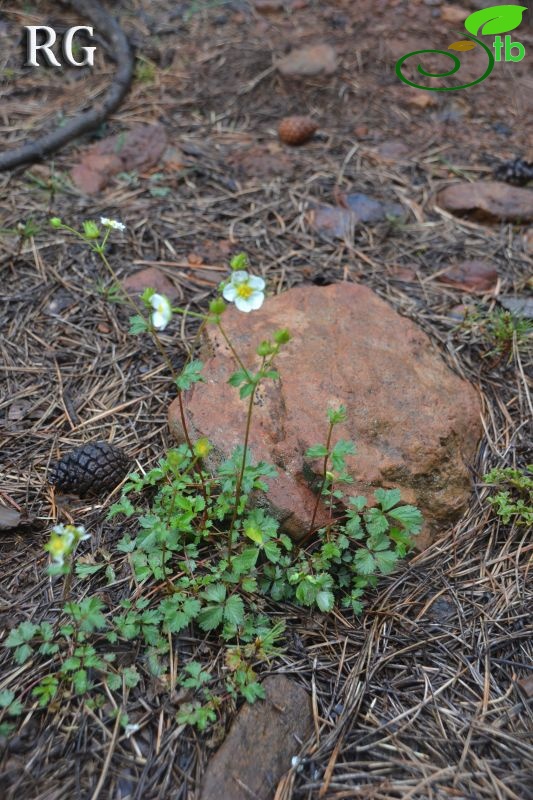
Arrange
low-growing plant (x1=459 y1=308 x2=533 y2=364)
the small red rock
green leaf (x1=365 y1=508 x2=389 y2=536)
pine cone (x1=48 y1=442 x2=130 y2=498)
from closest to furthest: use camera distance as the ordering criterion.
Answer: green leaf (x1=365 y1=508 x2=389 y2=536) → pine cone (x1=48 y1=442 x2=130 y2=498) → low-growing plant (x1=459 y1=308 x2=533 y2=364) → the small red rock

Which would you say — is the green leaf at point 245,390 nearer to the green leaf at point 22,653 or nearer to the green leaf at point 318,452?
the green leaf at point 318,452

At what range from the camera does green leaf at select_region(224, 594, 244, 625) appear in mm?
1960

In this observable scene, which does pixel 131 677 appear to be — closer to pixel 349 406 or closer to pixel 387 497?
pixel 387 497

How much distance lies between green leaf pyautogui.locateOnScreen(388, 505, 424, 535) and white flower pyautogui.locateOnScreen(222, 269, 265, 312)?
2.79 feet

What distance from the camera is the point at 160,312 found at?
184 cm

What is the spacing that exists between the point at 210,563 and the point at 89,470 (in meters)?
0.58

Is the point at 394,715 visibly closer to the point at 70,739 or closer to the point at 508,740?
the point at 508,740

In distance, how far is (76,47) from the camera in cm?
477

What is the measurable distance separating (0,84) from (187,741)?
179 inches
